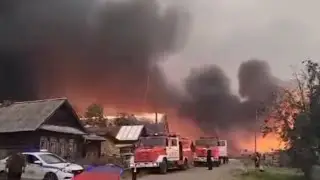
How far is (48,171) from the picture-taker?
2045 cm

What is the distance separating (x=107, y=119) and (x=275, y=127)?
125 ft

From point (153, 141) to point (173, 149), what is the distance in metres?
1.89

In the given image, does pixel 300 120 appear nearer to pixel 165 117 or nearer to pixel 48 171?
pixel 48 171

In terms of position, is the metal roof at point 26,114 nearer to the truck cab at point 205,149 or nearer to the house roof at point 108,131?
the truck cab at point 205,149

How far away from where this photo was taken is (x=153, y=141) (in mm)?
30391

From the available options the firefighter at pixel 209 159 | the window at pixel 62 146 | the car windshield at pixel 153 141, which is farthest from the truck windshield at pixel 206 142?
the window at pixel 62 146

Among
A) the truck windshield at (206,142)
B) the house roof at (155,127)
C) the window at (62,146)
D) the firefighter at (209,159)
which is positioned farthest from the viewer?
the house roof at (155,127)

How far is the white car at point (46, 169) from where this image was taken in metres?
20.4

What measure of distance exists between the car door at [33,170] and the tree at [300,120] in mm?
16624

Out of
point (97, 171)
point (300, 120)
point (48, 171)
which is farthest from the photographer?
point (300, 120)

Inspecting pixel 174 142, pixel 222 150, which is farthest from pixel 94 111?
pixel 174 142

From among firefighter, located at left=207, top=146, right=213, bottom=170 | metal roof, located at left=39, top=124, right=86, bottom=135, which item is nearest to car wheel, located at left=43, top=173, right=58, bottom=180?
metal roof, located at left=39, top=124, right=86, bottom=135

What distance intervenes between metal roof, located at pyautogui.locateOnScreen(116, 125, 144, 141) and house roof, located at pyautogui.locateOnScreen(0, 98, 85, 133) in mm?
16531

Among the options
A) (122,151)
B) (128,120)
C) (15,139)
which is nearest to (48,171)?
(15,139)
